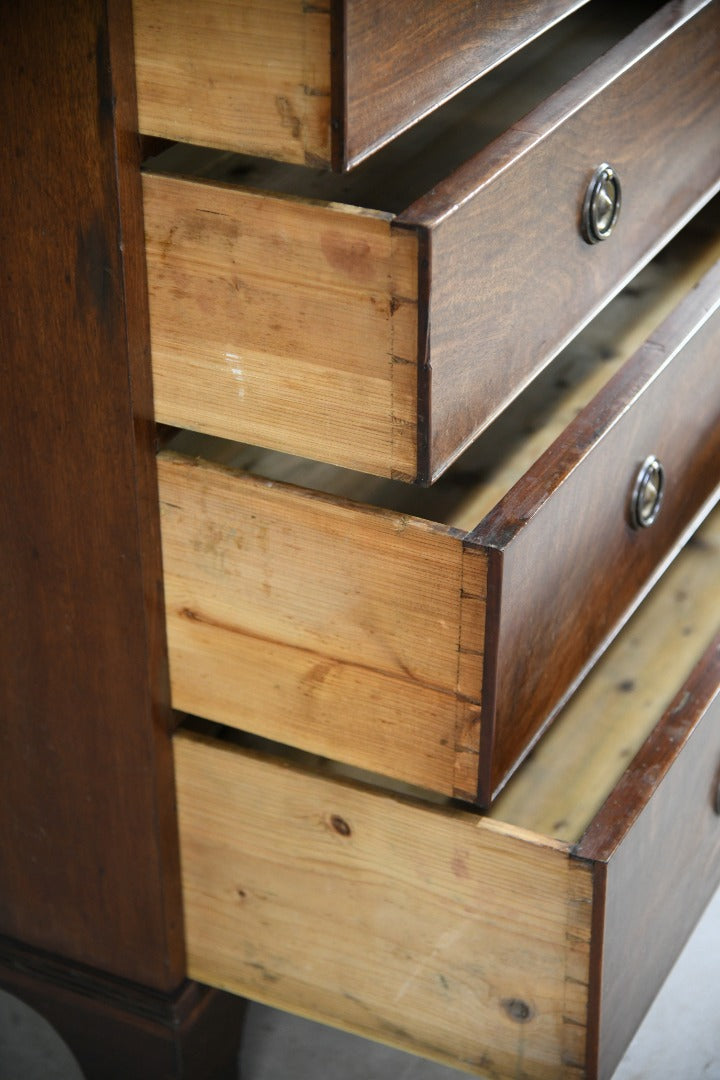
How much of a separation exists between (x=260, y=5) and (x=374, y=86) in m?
0.05

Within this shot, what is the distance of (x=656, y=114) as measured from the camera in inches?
33.1

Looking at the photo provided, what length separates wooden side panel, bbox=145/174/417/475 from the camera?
2.09ft

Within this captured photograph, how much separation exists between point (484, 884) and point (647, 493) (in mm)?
244

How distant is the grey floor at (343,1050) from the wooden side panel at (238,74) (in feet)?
2.07

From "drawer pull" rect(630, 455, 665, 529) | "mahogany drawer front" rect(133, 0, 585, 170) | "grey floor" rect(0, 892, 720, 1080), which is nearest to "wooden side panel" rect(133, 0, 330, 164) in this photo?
"mahogany drawer front" rect(133, 0, 585, 170)

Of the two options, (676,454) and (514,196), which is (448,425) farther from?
(676,454)

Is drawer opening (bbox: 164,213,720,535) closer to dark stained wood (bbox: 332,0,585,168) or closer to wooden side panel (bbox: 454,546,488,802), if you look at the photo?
wooden side panel (bbox: 454,546,488,802)

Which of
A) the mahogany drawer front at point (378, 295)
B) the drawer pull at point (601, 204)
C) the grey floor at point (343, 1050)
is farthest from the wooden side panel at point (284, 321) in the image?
the grey floor at point (343, 1050)

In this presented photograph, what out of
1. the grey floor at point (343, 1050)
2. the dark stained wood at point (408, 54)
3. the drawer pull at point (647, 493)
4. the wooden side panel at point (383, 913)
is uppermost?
the dark stained wood at point (408, 54)

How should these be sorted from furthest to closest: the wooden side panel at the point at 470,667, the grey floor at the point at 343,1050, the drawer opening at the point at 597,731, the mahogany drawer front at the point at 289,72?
the grey floor at the point at 343,1050 → the drawer opening at the point at 597,731 → the wooden side panel at the point at 470,667 → the mahogany drawer front at the point at 289,72

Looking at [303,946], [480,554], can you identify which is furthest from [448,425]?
[303,946]

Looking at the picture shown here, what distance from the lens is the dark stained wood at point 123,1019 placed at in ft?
2.92

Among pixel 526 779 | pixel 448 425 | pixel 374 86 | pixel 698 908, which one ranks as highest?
pixel 374 86

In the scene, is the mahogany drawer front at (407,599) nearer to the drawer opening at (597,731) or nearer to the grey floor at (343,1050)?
the drawer opening at (597,731)
